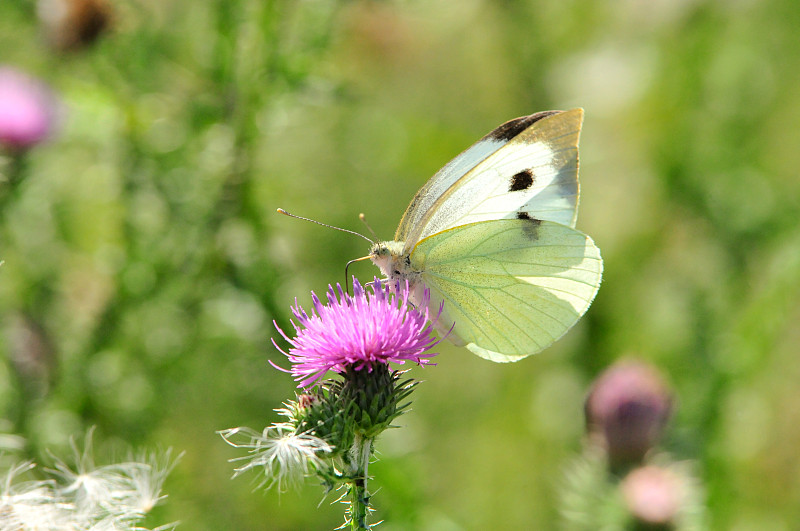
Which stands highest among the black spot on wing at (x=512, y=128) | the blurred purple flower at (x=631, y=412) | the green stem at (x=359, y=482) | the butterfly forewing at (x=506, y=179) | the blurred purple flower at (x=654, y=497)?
the black spot on wing at (x=512, y=128)

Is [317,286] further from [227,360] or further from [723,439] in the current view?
[723,439]

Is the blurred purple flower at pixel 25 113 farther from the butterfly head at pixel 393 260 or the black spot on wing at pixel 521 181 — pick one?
the black spot on wing at pixel 521 181

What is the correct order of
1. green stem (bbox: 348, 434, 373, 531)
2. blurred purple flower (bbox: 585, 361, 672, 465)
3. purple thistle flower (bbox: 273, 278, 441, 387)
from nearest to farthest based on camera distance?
1. green stem (bbox: 348, 434, 373, 531)
2. purple thistle flower (bbox: 273, 278, 441, 387)
3. blurred purple flower (bbox: 585, 361, 672, 465)

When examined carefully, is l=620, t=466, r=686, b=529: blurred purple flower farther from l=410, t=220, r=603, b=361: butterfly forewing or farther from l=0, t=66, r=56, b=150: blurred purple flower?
l=0, t=66, r=56, b=150: blurred purple flower

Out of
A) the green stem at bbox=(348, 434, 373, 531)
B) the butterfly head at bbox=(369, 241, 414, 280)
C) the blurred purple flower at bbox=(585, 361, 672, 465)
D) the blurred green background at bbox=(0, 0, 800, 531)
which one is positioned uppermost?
the blurred green background at bbox=(0, 0, 800, 531)

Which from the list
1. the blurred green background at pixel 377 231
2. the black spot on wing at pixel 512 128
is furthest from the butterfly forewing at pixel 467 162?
the blurred green background at pixel 377 231

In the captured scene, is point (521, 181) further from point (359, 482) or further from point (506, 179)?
point (359, 482)

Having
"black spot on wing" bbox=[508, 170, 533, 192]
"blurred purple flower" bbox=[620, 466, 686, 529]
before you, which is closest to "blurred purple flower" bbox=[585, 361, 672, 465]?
"blurred purple flower" bbox=[620, 466, 686, 529]
